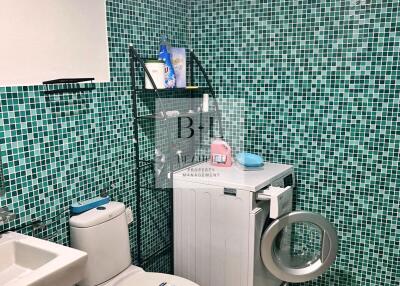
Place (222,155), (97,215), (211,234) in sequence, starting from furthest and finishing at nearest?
(222,155), (211,234), (97,215)

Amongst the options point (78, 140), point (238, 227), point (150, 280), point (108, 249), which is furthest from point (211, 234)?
point (78, 140)

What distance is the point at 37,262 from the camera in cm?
153

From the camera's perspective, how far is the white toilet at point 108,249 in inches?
73.1

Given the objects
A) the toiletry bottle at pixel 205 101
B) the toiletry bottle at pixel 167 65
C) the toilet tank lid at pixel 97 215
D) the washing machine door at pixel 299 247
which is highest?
the toiletry bottle at pixel 167 65

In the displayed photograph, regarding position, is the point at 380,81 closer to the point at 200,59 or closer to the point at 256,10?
the point at 256,10

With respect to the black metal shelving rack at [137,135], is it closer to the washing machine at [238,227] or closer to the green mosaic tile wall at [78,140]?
the green mosaic tile wall at [78,140]

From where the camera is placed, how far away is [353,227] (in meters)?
2.45

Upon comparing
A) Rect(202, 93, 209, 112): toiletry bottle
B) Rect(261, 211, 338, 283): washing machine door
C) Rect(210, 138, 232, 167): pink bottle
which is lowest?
Answer: Rect(261, 211, 338, 283): washing machine door

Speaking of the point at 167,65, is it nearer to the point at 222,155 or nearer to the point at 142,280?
the point at 222,155

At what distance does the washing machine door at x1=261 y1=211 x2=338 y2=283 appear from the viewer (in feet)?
7.30

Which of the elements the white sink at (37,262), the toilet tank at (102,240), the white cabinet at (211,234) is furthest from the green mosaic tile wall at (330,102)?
the white sink at (37,262)

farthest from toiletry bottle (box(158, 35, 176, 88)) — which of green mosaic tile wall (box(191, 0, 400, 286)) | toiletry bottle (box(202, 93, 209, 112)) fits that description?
green mosaic tile wall (box(191, 0, 400, 286))

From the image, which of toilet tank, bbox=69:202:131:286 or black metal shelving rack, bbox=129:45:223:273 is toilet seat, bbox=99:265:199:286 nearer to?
toilet tank, bbox=69:202:131:286

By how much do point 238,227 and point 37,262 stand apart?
1067 mm
